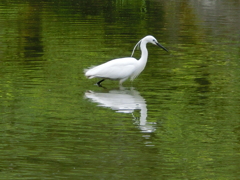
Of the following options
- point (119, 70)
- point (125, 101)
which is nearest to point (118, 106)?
point (125, 101)

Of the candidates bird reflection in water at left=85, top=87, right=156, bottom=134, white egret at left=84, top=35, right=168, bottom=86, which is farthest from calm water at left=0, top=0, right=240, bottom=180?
white egret at left=84, top=35, right=168, bottom=86

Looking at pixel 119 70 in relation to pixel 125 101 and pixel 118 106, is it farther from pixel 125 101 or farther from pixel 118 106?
pixel 118 106

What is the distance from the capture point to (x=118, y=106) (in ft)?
34.4

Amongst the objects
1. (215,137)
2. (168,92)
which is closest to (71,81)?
(168,92)

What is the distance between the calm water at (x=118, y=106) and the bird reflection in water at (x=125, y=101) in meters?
0.02

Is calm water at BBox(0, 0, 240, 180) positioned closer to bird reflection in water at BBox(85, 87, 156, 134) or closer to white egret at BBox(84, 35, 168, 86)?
bird reflection in water at BBox(85, 87, 156, 134)

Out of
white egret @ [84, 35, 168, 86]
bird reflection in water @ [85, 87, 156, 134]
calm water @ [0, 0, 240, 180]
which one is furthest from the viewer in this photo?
white egret @ [84, 35, 168, 86]

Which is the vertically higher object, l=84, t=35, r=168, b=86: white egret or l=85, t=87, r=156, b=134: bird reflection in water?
l=84, t=35, r=168, b=86: white egret

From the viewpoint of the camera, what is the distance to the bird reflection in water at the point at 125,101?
9.45 meters

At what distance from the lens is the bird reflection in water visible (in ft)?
31.0

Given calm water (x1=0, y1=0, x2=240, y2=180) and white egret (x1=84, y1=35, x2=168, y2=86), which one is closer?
calm water (x1=0, y1=0, x2=240, y2=180)

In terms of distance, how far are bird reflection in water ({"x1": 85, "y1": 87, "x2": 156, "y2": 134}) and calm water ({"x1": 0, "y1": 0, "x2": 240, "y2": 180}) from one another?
0.06ft

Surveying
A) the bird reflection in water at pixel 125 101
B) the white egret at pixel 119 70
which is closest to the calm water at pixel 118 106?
the bird reflection in water at pixel 125 101

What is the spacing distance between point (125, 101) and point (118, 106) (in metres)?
0.44
